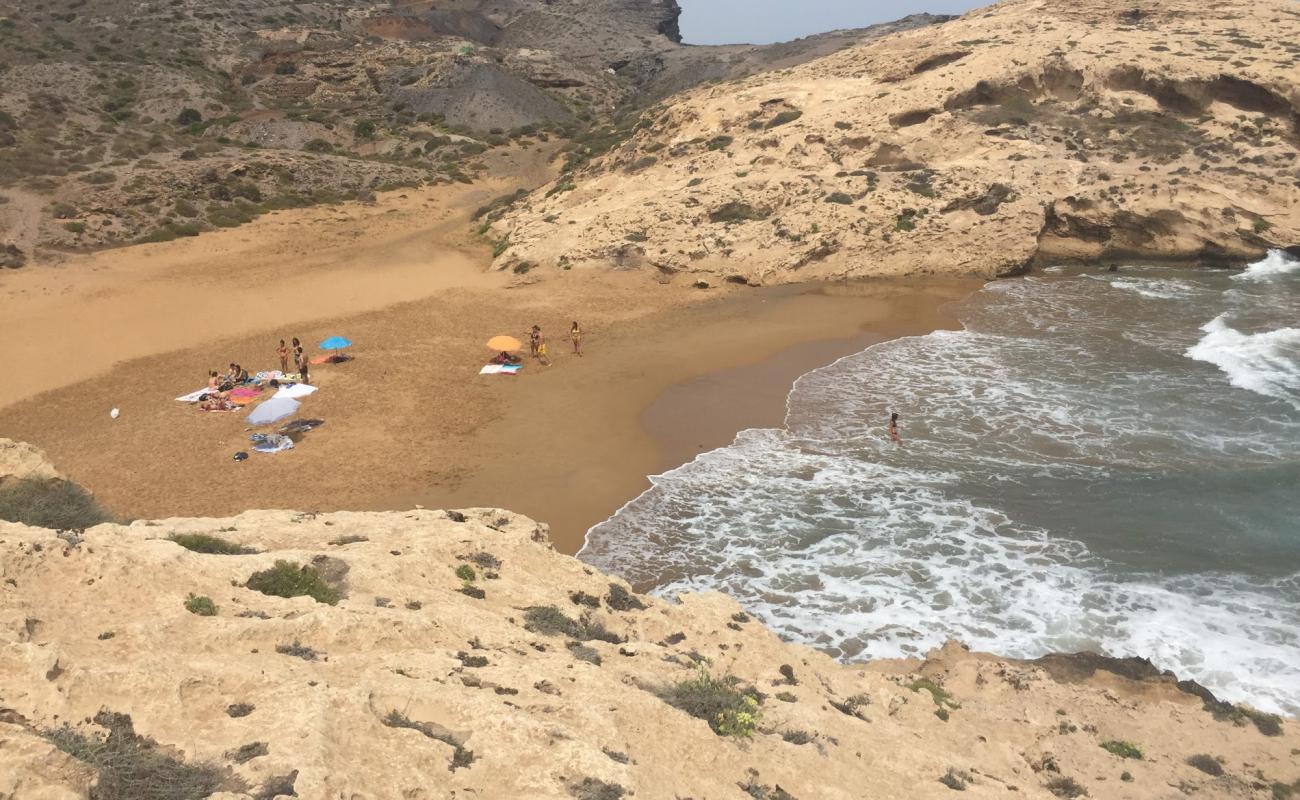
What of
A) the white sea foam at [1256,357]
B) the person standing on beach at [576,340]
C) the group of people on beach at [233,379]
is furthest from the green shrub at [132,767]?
the white sea foam at [1256,357]

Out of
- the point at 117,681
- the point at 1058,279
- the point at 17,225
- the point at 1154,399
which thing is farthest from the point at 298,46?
the point at 117,681

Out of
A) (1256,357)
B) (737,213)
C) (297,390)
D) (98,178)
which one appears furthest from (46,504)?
(98,178)

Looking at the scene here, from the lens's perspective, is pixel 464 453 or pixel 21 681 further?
pixel 464 453

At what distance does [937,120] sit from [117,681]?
1640 inches

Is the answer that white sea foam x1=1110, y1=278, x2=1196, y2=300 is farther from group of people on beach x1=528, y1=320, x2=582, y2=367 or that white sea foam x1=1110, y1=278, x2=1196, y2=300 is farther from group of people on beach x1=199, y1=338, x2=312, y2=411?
group of people on beach x1=199, y1=338, x2=312, y2=411

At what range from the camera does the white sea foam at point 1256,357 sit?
23.3 m

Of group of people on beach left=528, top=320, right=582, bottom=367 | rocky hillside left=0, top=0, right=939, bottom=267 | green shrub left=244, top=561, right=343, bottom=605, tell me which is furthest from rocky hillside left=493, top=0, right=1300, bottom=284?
green shrub left=244, top=561, right=343, bottom=605

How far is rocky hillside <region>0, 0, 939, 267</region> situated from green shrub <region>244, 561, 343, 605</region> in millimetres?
34125

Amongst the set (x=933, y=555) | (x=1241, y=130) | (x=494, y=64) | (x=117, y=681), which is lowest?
(x=933, y=555)

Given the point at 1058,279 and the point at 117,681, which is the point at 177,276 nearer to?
the point at 117,681

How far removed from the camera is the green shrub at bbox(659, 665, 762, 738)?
8031 mm

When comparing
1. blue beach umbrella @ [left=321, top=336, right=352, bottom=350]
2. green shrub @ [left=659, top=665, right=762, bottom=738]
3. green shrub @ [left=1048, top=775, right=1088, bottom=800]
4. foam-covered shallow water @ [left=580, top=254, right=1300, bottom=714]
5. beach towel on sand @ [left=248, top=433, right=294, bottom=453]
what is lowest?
foam-covered shallow water @ [left=580, top=254, right=1300, bottom=714]

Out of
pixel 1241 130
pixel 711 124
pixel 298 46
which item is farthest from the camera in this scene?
pixel 298 46

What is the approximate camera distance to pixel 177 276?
3606cm
